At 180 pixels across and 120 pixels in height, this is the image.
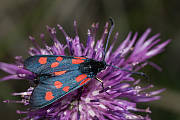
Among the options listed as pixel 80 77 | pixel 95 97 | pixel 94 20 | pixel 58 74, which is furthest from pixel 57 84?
pixel 94 20

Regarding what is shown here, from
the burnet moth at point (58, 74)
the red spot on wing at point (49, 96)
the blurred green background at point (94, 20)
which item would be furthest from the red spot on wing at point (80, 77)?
the blurred green background at point (94, 20)

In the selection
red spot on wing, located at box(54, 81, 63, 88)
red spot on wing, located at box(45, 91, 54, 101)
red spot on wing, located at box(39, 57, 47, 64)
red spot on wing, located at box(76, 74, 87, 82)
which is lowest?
red spot on wing, located at box(45, 91, 54, 101)

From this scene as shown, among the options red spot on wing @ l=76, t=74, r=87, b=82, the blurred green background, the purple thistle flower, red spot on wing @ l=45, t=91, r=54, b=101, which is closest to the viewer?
red spot on wing @ l=45, t=91, r=54, b=101

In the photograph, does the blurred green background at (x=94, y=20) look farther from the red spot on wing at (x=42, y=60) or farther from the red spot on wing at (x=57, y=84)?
the red spot on wing at (x=57, y=84)

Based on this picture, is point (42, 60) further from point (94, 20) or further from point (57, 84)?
point (94, 20)

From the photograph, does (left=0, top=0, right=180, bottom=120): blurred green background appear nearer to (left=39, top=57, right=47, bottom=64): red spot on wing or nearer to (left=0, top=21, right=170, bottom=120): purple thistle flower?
(left=0, top=21, right=170, bottom=120): purple thistle flower

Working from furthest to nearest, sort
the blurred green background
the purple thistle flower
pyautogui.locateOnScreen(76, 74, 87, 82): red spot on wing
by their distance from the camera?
the blurred green background, the purple thistle flower, pyautogui.locateOnScreen(76, 74, 87, 82): red spot on wing

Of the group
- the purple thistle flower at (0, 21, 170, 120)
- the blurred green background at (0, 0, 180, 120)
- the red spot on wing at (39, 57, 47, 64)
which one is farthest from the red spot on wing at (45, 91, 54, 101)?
the blurred green background at (0, 0, 180, 120)
